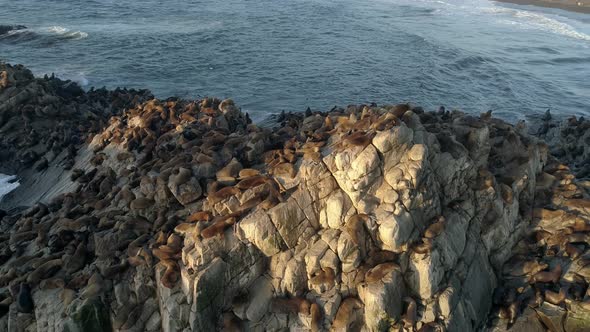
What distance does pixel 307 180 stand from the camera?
12844 millimetres

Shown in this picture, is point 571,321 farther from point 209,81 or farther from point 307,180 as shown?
point 209,81

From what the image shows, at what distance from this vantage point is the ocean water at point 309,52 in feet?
114

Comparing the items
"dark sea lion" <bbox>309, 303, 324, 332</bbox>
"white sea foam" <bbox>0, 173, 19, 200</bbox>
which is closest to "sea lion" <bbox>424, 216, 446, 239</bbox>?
→ "dark sea lion" <bbox>309, 303, 324, 332</bbox>

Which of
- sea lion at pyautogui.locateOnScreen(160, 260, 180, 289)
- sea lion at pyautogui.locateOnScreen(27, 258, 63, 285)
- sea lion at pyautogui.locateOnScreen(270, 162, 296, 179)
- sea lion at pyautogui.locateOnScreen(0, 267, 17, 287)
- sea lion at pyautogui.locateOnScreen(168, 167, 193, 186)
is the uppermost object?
sea lion at pyautogui.locateOnScreen(270, 162, 296, 179)

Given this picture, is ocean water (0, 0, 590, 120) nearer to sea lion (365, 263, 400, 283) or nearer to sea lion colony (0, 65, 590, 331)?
sea lion colony (0, 65, 590, 331)

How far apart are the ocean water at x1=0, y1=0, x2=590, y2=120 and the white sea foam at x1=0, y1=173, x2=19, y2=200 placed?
12676 millimetres

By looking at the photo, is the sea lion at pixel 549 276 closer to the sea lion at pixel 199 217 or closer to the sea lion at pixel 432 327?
the sea lion at pixel 432 327

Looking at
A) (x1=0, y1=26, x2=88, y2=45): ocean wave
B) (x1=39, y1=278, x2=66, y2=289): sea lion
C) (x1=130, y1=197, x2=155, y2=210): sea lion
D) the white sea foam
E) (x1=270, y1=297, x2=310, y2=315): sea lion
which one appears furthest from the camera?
(x1=0, y1=26, x2=88, y2=45): ocean wave

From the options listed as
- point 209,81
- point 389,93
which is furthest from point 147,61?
point 389,93

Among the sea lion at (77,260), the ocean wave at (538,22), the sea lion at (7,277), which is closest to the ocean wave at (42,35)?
the sea lion at (7,277)

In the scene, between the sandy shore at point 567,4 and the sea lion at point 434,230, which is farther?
the sandy shore at point 567,4

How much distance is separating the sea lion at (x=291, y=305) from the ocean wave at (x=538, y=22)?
5452 cm

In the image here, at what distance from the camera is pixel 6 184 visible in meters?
22.4

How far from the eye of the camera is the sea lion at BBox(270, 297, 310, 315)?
11.6 m
